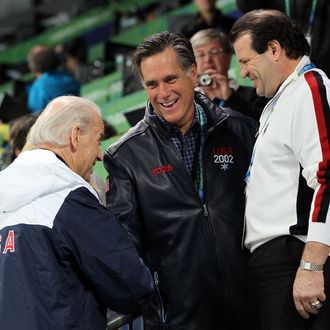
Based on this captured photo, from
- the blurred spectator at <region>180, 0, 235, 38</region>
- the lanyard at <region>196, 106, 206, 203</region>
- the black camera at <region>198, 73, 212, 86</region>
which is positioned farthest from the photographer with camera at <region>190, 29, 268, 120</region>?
the blurred spectator at <region>180, 0, 235, 38</region>

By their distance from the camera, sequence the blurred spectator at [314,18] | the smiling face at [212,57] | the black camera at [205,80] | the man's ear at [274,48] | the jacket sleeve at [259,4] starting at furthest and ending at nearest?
the jacket sleeve at [259,4]
the blurred spectator at [314,18]
the smiling face at [212,57]
the black camera at [205,80]
the man's ear at [274,48]

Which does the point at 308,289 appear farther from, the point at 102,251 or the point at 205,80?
the point at 205,80

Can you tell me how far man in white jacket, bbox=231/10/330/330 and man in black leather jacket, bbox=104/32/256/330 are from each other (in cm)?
17

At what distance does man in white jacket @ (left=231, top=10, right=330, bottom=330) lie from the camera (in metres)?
2.56

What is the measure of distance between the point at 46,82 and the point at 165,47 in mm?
4183

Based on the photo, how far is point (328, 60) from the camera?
446cm

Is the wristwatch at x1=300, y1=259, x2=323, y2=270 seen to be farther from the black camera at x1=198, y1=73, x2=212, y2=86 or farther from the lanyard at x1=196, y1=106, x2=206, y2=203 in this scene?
the black camera at x1=198, y1=73, x2=212, y2=86

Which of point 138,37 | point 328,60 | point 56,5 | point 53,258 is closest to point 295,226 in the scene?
point 53,258

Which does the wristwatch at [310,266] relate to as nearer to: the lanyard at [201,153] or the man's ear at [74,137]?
the lanyard at [201,153]

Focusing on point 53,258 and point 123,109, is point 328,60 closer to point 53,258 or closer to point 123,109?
point 123,109

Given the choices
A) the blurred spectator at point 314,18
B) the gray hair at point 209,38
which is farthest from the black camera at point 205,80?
the blurred spectator at point 314,18

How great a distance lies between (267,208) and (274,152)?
0.20m

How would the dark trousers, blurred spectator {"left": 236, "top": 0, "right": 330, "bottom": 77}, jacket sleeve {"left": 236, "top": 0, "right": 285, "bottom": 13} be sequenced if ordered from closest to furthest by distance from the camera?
1. the dark trousers
2. blurred spectator {"left": 236, "top": 0, "right": 330, "bottom": 77}
3. jacket sleeve {"left": 236, "top": 0, "right": 285, "bottom": 13}

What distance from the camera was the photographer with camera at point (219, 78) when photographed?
13.0ft
